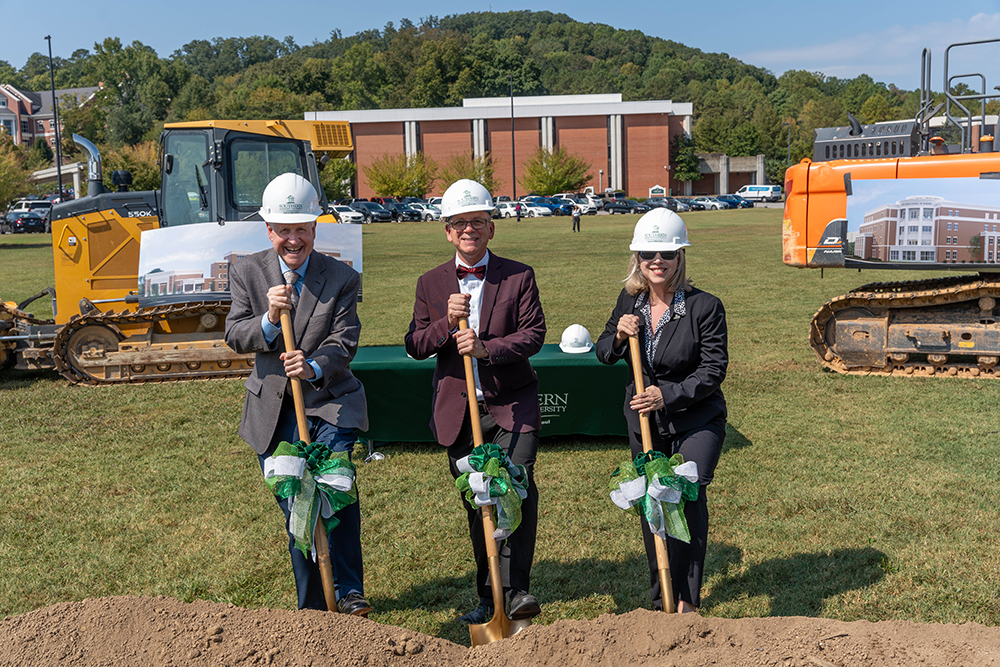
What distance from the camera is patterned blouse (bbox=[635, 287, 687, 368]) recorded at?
438cm

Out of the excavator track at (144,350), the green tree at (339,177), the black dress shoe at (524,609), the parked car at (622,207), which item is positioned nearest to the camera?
the black dress shoe at (524,609)

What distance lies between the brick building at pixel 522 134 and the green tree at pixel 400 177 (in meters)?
7.45

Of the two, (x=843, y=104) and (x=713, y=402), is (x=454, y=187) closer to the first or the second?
(x=713, y=402)

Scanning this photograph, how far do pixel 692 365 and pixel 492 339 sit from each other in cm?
97

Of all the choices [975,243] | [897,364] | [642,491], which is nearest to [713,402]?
[642,491]

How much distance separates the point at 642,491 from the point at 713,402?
63cm

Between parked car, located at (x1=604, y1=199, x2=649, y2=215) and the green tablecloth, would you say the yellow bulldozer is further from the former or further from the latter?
parked car, located at (x1=604, y1=199, x2=649, y2=215)

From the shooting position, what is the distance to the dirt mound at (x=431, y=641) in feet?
11.6

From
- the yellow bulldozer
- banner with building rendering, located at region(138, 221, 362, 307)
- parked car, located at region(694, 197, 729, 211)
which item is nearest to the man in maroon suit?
banner with building rendering, located at region(138, 221, 362, 307)

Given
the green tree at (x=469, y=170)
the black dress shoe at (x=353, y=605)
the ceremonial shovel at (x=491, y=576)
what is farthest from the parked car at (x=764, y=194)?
the black dress shoe at (x=353, y=605)

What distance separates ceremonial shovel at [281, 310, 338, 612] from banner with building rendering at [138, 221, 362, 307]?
579 cm

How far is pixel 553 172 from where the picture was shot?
81000 millimetres

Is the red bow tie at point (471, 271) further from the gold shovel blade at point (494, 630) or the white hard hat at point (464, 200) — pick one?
the gold shovel blade at point (494, 630)

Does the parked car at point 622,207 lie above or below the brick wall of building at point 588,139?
below
